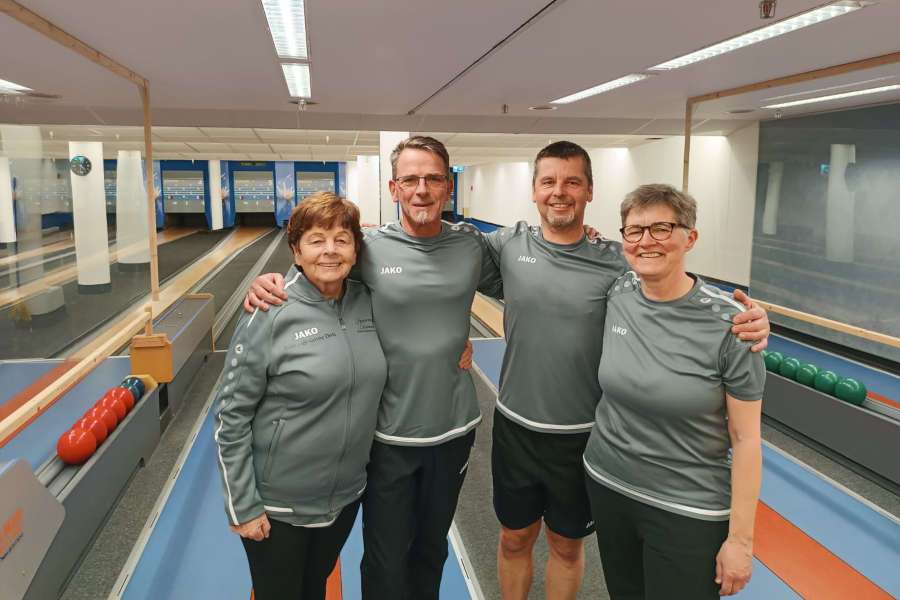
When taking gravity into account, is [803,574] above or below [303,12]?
below

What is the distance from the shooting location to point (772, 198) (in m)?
7.38

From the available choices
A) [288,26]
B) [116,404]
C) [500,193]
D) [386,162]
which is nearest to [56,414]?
[116,404]

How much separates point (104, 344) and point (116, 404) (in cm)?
62

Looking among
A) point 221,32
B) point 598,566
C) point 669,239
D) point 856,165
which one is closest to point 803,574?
point 598,566

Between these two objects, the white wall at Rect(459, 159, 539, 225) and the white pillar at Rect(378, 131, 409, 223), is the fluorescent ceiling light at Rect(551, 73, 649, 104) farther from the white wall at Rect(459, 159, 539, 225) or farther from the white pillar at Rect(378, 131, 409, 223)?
the white wall at Rect(459, 159, 539, 225)

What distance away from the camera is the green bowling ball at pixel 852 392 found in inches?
156

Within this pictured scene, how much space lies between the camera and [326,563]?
1.80 m

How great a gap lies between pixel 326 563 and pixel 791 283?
6959 mm

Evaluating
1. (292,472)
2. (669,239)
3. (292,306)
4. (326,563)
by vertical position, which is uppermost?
(669,239)

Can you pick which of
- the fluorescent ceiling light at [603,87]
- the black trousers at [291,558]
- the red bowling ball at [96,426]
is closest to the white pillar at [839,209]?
the fluorescent ceiling light at [603,87]

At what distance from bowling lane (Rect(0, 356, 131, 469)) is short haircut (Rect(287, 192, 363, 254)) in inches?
95.9

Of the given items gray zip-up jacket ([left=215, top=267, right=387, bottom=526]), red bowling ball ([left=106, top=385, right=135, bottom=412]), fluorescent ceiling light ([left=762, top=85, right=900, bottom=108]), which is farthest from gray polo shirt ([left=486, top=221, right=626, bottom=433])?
fluorescent ceiling light ([left=762, top=85, right=900, bottom=108])

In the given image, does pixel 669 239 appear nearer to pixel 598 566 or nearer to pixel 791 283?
pixel 598 566

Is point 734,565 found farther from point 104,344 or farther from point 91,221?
point 91,221
